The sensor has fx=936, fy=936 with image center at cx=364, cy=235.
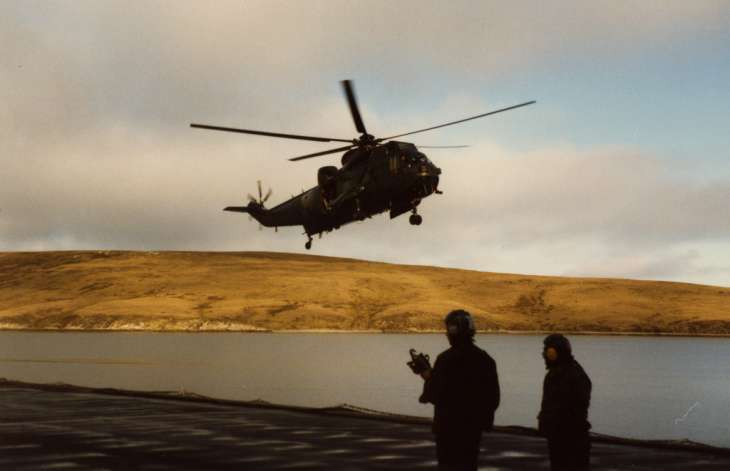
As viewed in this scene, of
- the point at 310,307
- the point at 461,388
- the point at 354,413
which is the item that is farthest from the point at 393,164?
the point at 310,307

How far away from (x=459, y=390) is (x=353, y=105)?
64.6 feet

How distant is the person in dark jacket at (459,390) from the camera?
8859 millimetres

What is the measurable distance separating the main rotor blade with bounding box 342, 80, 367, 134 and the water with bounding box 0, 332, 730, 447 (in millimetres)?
A: 23216

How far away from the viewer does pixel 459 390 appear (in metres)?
8.88

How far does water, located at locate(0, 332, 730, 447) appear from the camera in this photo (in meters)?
55.8

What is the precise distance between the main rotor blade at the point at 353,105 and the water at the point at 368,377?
23216 mm

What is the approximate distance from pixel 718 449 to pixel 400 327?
15777cm

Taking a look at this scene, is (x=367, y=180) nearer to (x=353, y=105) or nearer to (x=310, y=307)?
(x=353, y=105)

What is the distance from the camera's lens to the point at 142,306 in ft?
569

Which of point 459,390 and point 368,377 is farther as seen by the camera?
point 368,377

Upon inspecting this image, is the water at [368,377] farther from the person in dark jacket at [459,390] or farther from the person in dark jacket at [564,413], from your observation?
the person in dark jacket at [459,390]

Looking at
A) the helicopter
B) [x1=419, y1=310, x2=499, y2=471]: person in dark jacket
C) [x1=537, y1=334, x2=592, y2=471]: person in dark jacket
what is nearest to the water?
the helicopter

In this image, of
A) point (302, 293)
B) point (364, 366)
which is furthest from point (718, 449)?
point (302, 293)

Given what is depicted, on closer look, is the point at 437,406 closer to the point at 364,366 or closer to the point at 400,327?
the point at 364,366
